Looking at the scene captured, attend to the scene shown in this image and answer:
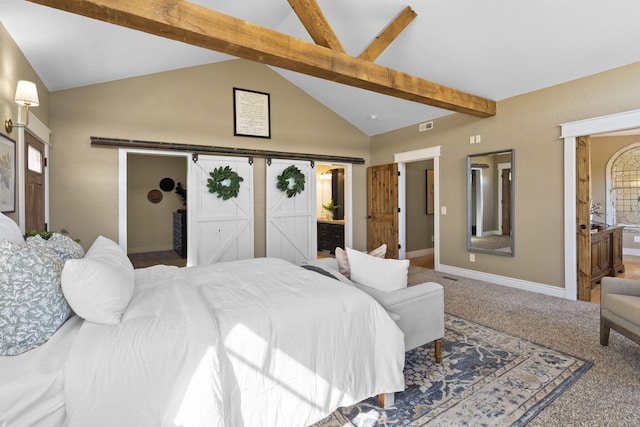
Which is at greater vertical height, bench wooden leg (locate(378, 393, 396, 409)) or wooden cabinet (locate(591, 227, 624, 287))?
wooden cabinet (locate(591, 227, 624, 287))

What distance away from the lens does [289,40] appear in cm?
281

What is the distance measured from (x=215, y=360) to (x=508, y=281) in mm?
4530

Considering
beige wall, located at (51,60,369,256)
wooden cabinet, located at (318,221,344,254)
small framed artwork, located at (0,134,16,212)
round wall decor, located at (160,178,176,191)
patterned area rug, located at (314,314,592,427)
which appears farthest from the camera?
round wall decor, located at (160,178,176,191)

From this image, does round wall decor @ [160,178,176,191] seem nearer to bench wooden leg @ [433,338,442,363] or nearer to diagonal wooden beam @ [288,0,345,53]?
diagonal wooden beam @ [288,0,345,53]

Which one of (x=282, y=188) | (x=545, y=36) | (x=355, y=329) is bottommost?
(x=355, y=329)

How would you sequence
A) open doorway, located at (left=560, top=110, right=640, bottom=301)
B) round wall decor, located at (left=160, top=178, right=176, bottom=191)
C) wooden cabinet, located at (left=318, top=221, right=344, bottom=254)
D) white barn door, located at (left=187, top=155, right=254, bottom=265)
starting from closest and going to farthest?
open doorway, located at (left=560, top=110, right=640, bottom=301), white barn door, located at (left=187, top=155, right=254, bottom=265), wooden cabinet, located at (left=318, top=221, right=344, bottom=254), round wall decor, located at (left=160, top=178, right=176, bottom=191)

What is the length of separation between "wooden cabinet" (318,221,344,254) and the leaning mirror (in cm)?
282

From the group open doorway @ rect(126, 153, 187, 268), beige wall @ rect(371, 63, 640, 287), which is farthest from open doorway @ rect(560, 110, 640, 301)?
open doorway @ rect(126, 153, 187, 268)

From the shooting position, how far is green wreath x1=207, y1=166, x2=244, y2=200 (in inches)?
201

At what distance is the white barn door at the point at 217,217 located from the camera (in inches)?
198

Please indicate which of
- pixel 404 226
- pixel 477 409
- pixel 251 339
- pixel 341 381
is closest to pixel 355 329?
pixel 341 381

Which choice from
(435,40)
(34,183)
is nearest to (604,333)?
(435,40)

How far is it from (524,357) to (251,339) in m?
2.24

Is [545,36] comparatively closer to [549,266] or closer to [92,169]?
[549,266]
